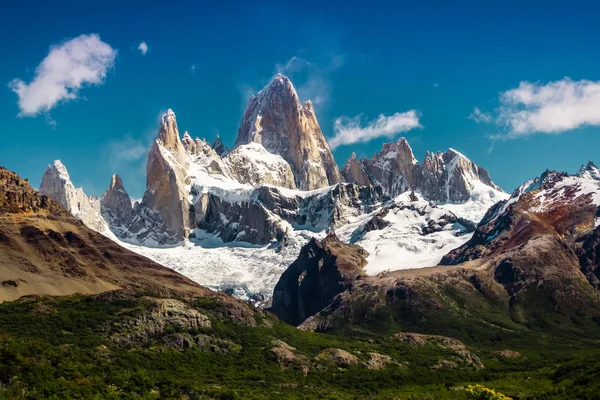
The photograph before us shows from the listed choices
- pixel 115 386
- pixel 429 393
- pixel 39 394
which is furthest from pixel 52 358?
pixel 429 393

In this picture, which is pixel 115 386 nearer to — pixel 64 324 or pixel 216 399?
pixel 216 399

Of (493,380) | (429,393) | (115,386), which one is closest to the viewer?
(115,386)

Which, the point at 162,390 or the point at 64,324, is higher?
the point at 64,324

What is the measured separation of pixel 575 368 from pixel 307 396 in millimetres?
57254

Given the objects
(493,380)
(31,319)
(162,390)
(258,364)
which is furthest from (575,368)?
(31,319)

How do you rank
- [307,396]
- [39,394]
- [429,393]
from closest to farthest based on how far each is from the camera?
[39,394], [307,396], [429,393]

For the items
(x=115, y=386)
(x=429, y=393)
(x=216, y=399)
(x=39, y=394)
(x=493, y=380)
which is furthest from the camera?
(x=493, y=380)

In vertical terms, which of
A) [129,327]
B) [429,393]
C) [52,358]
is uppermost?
[129,327]

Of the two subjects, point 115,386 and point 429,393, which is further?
point 429,393

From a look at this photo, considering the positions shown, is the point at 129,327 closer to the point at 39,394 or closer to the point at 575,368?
the point at 39,394

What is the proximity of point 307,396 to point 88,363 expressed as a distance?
140ft

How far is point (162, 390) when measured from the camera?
468 ft

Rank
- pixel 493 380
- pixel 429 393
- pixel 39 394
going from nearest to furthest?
pixel 39 394
pixel 429 393
pixel 493 380

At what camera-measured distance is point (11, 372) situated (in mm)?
122938
